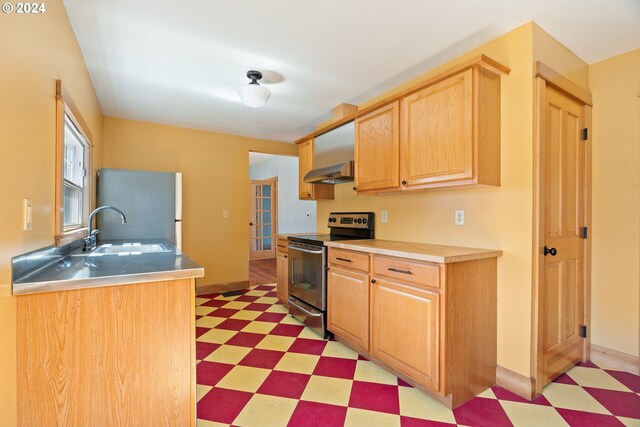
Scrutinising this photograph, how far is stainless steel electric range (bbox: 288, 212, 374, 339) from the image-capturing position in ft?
9.02

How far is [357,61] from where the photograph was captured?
2350 millimetres

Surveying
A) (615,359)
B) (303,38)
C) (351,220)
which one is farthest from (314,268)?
(615,359)

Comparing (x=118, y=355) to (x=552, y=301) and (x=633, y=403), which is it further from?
(x=633, y=403)

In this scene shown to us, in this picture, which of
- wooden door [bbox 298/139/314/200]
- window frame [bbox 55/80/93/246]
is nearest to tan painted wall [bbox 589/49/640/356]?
wooden door [bbox 298/139/314/200]

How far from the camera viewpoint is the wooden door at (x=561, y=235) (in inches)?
76.1

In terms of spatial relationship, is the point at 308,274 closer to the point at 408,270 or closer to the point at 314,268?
the point at 314,268

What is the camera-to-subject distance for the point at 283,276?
142 inches

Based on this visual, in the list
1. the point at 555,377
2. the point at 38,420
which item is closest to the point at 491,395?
the point at 555,377

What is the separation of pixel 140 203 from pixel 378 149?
2496mm

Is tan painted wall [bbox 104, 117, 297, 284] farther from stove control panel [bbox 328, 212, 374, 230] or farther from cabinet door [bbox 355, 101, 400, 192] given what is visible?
cabinet door [bbox 355, 101, 400, 192]

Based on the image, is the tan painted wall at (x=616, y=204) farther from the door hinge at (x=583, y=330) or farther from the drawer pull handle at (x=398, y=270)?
the drawer pull handle at (x=398, y=270)

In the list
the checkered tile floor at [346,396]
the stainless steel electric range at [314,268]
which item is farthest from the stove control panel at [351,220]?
the checkered tile floor at [346,396]

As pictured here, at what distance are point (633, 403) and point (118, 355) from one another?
2.72 meters

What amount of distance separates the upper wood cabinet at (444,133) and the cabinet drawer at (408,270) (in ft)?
1.88
